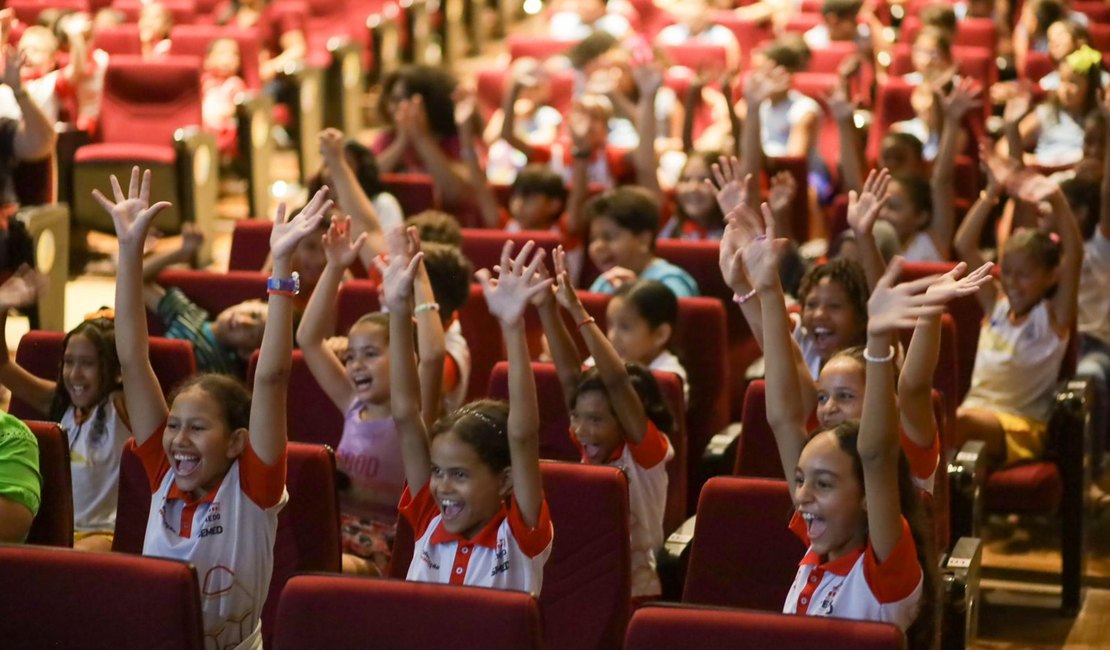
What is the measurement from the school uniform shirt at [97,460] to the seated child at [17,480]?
43 centimetres

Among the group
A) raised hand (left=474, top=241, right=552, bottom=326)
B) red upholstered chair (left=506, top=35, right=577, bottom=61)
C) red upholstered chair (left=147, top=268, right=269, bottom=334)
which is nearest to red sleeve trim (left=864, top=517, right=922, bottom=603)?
raised hand (left=474, top=241, right=552, bottom=326)

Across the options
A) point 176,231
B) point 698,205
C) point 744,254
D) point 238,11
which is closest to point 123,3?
point 238,11

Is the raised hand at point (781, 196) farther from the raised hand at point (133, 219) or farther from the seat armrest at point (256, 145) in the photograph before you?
the seat armrest at point (256, 145)

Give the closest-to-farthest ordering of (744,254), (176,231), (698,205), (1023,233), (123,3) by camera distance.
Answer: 1. (744,254)
2. (1023,233)
3. (698,205)
4. (176,231)
5. (123,3)

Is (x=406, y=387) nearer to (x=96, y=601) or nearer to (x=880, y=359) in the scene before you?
(x=96, y=601)

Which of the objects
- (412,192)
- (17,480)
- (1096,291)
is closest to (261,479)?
(17,480)

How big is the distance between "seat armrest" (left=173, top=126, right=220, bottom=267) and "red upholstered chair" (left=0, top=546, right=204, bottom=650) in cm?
411

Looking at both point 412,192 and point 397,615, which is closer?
point 397,615

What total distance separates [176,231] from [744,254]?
14.4ft

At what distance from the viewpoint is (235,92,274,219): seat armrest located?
6996 millimetres

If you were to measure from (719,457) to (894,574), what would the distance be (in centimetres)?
125

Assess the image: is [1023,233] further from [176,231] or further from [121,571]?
[176,231]

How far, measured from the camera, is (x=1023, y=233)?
3.92m

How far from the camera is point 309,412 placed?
3713mm
